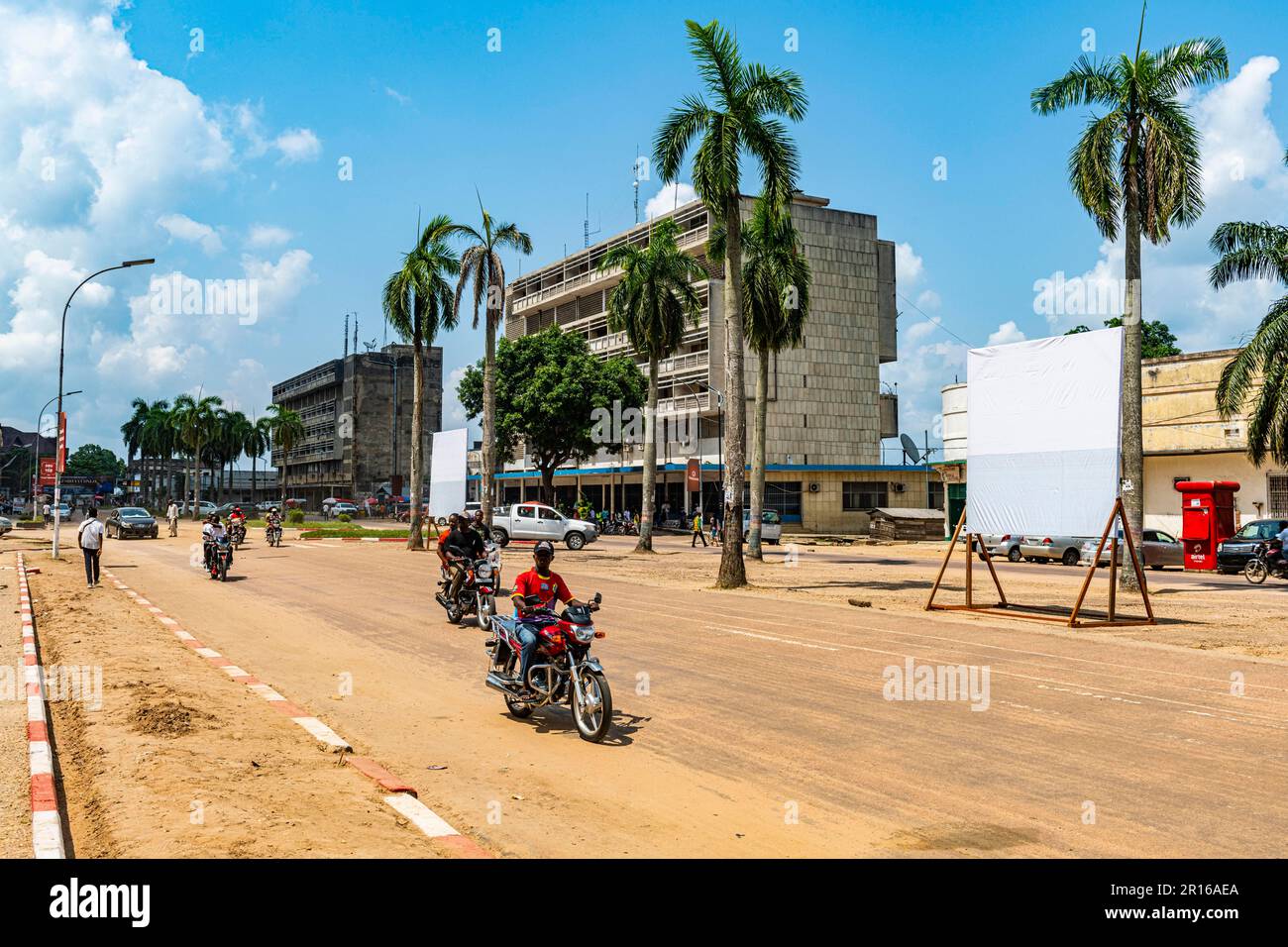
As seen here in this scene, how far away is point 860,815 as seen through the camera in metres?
5.84

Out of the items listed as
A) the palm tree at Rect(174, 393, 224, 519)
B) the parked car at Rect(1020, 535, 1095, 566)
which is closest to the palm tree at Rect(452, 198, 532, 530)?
the parked car at Rect(1020, 535, 1095, 566)

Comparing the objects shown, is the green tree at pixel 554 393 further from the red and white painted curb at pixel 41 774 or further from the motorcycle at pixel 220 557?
the red and white painted curb at pixel 41 774

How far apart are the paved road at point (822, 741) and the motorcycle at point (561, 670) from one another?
231mm

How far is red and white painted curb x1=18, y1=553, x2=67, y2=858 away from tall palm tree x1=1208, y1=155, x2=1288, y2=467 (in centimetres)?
3032

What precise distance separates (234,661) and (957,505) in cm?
4769

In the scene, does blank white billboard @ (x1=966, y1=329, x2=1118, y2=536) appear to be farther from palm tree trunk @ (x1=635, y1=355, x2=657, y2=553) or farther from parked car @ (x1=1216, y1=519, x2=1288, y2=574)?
palm tree trunk @ (x1=635, y1=355, x2=657, y2=553)

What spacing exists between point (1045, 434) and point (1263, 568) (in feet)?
41.5

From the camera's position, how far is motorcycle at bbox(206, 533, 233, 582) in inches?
935

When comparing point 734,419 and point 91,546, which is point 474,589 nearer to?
point 734,419

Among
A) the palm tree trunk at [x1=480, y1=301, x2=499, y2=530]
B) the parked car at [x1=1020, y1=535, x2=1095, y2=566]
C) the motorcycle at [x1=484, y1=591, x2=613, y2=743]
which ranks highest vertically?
the palm tree trunk at [x1=480, y1=301, x2=499, y2=530]

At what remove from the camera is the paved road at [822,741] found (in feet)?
18.2

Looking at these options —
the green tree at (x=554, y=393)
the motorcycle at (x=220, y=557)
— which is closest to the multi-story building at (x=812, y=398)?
the green tree at (x=554, y=393)

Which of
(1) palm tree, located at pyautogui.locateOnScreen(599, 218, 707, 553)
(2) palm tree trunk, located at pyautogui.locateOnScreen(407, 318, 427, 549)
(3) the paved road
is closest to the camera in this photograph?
(3) the paved road
